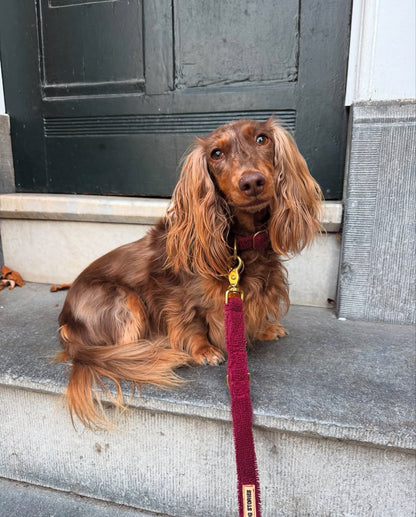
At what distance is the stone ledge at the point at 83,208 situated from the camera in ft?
7.05

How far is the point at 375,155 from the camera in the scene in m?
1.79

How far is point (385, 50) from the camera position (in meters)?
1.70

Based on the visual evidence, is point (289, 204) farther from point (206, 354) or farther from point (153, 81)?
point (153, 81)

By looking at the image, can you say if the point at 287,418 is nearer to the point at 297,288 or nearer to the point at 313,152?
the point at 297,288

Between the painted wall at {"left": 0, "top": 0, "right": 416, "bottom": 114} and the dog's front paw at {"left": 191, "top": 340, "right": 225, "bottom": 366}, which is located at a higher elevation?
the painted wall at {"left": 0, "top": 0, "right": 416, "bottom": 114}

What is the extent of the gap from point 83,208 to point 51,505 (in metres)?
1.46

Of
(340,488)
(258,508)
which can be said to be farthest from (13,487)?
(340,488)

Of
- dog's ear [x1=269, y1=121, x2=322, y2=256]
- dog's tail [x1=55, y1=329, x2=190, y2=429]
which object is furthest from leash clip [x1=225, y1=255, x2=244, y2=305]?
dog's tail [x1=55, y1=329, x2=190, y2=429]

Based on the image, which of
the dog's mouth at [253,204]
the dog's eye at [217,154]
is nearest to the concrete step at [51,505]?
the dog's mouth at [253,204]

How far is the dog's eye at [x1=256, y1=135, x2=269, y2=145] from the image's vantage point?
1.34m

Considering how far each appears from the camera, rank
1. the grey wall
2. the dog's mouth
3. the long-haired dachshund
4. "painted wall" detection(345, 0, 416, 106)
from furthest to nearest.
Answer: the grey wall
"painted wall" detection(345, 0, 416, 106)
the long-haired dachshund
the dog's mouth

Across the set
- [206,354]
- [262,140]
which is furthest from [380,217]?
[206,354]

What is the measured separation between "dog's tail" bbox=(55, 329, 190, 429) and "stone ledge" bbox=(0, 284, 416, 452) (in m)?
0.05

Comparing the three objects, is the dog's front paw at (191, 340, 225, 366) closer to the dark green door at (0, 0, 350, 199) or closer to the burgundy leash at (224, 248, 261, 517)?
the burgundy leash at (224, 248, 261, 517)
